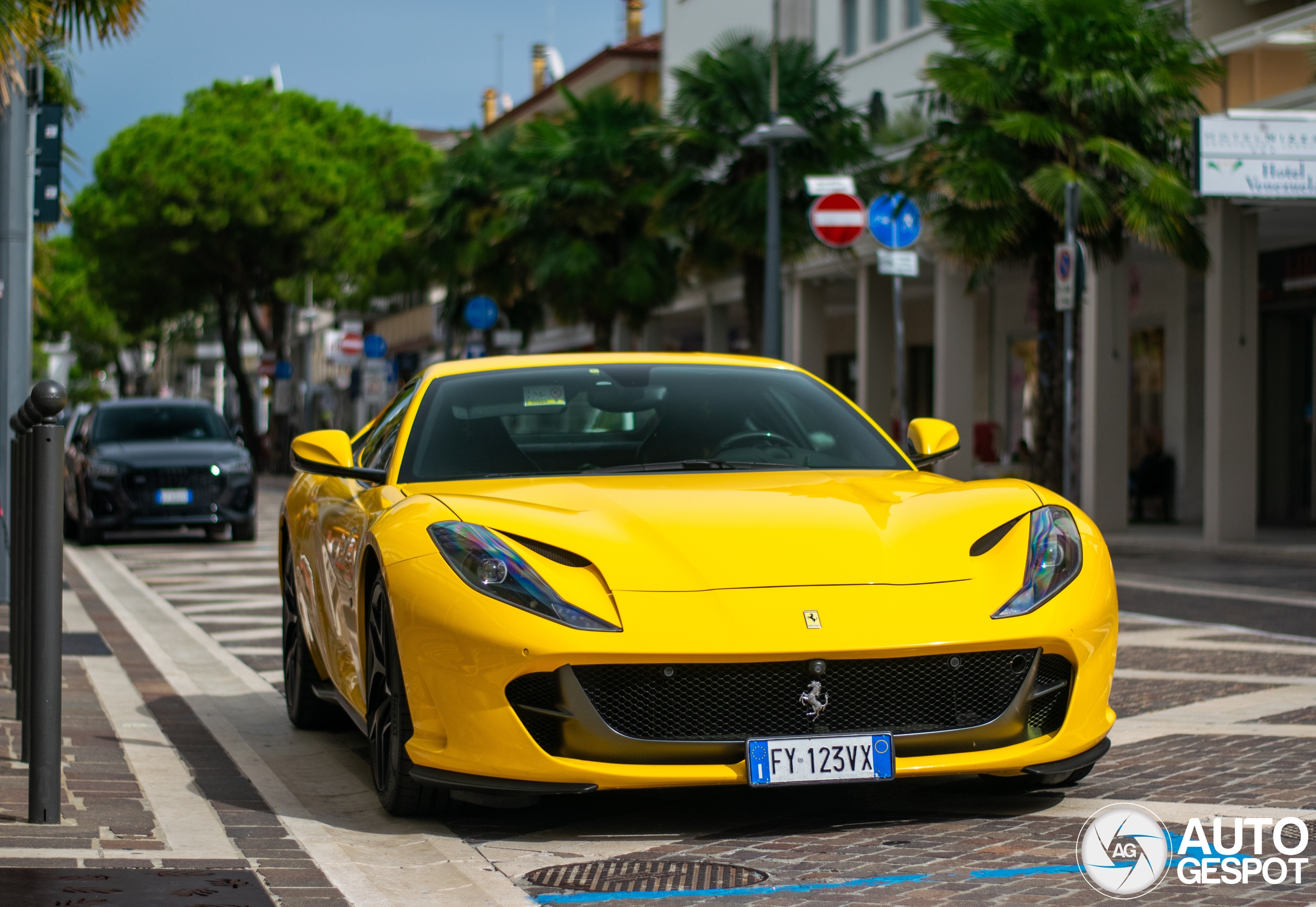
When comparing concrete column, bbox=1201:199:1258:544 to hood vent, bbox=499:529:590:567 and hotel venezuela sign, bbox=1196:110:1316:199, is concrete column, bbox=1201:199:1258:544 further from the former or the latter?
hood vent, bbox=499:529:590:567

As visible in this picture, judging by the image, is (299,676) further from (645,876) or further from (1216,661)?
(1216,661)

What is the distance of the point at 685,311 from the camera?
4281 centimetres

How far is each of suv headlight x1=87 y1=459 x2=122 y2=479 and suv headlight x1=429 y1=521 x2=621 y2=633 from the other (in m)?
15.7

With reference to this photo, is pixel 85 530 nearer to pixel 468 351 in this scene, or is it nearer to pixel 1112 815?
pixel 1112 815

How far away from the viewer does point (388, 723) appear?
520 cm

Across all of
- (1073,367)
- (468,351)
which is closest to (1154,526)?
(1073,367)

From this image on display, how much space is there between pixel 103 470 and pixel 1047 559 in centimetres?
1637

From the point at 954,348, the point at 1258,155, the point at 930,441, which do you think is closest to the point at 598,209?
the point at 954,348

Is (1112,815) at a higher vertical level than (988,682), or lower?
lower

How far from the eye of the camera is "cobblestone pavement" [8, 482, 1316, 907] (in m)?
4.34

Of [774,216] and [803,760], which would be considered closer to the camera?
[803,760]

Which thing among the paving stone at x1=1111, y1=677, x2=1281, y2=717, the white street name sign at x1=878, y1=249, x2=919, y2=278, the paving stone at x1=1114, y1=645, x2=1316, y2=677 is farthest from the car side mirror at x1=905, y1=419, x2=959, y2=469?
the white street name sign at x1=878, y1=249, x2=919, y2=278

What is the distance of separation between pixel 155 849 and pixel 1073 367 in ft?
63.2

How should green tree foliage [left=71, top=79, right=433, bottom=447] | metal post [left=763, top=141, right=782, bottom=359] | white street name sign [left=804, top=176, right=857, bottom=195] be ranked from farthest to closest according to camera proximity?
green tree foliage [left=71, top=79, right=433, bottom=447]
metal post [left=763, top=141, right=782, bottom=359]
white street name sign [left=804, top=176, right=857, bottom=195]
